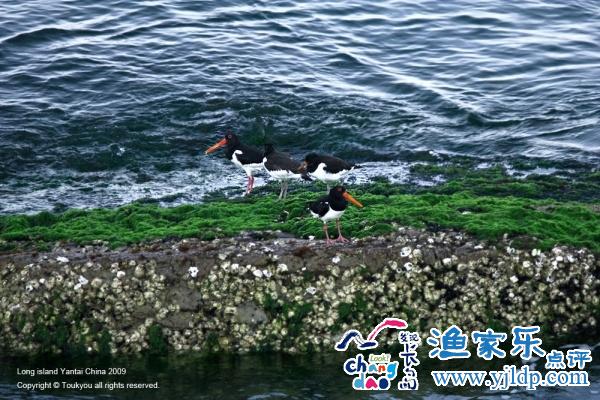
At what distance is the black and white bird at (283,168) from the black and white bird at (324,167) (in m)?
0.15

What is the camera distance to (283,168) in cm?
1426

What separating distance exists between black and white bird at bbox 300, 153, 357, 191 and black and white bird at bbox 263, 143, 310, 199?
153 mm

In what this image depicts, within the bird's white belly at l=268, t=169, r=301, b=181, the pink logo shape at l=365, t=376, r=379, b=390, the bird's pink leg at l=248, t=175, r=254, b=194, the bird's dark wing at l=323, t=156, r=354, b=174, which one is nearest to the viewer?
the pink logo shape at l=365, t=376, r=379, b=390

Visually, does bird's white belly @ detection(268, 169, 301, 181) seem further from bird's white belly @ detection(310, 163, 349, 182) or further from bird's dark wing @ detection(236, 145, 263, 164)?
bird's dark wing @ detection(236, 145, 263, 164)

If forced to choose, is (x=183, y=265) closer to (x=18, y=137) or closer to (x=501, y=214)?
(x=501, y=214)

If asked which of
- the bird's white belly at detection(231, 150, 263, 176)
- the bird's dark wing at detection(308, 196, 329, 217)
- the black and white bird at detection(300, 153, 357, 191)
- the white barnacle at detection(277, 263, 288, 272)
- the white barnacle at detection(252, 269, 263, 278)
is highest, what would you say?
the bird's dark wing at detection(308, 196, 329, 217)

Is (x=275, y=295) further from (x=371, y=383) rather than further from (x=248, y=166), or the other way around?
(x=248, y=166)

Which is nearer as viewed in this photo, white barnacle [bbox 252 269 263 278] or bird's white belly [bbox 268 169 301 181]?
white barnacle [bbox 252 269 263 278]

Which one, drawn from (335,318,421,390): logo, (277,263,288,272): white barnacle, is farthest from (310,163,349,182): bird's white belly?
(335,318,421,390): logo

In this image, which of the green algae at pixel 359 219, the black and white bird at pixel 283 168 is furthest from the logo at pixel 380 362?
the black and white bird at pixel 283 168

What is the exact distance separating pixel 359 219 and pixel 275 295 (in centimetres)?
211

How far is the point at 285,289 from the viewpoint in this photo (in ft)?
34.4

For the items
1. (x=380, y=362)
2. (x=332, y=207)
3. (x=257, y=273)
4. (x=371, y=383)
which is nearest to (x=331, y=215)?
(x=332, y=207)

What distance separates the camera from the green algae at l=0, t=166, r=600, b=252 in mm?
11414
